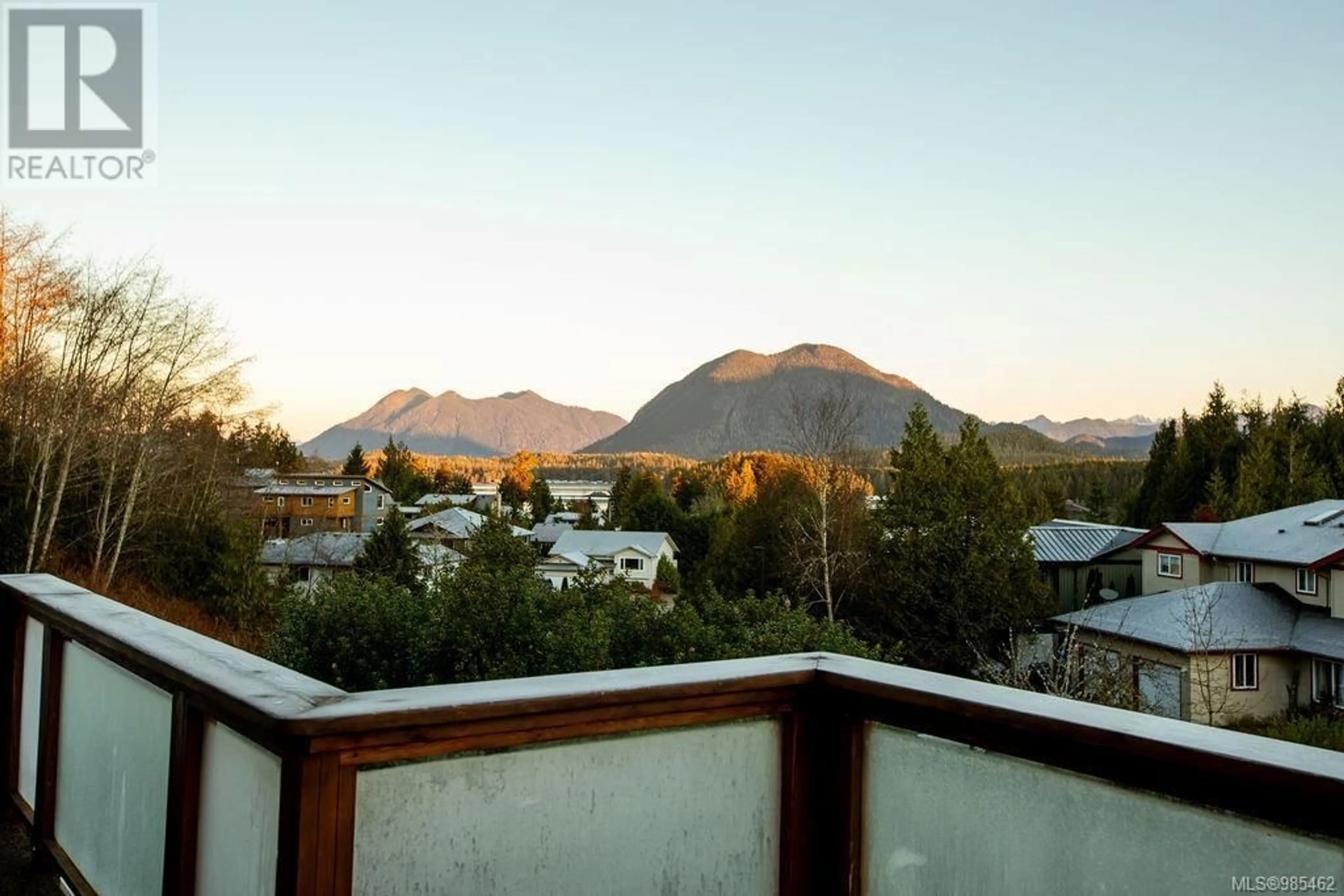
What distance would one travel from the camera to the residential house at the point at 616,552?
124 feet

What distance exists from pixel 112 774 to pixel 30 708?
35.5 inches

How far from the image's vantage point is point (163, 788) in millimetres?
1714

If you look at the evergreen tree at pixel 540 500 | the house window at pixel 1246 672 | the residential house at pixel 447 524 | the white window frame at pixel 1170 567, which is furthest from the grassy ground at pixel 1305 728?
the evergreen tree at pixel 540 500

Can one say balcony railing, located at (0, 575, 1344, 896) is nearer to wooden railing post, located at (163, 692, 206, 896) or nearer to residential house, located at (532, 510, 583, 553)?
wooden railing post, located at (163, 692, 206, 896)

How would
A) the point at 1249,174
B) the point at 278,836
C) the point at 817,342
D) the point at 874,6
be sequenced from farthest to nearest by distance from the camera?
the point at 817,342 < the point at 1249,174 < the point at 874,6 < the point at 278,836

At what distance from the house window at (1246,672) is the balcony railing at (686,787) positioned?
19.9 metres

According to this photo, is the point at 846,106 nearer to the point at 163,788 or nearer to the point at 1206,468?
the point at 163,788

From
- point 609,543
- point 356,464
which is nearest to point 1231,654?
point 609,543

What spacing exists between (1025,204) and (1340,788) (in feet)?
87.1

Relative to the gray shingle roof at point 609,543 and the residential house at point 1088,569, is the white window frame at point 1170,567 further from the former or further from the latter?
the gray shingle roof at point 609,543

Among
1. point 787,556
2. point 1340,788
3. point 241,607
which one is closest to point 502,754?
point 1340,788

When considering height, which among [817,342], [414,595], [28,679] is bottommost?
[414,595]

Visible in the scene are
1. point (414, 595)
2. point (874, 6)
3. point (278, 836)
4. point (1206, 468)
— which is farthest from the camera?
point (1206, 468)

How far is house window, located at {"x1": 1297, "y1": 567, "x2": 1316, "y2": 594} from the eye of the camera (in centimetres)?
1931
